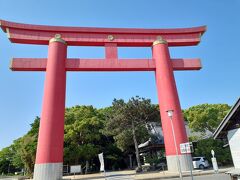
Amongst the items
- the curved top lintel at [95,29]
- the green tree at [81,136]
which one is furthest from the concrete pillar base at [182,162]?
the green tree at [81,136]

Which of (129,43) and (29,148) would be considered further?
(29,148)

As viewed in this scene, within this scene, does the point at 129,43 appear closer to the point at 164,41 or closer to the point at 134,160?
the point at 164,41

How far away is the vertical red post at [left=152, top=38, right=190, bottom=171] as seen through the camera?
15312 millimetres

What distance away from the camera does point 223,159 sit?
23.1 metres

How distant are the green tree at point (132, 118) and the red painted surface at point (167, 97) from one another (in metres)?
6.88

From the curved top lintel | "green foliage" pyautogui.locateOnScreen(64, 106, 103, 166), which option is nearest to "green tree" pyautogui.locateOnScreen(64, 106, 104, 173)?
"green foliage" pyautogui.locateOnScreen(64, 106, 103, 166)

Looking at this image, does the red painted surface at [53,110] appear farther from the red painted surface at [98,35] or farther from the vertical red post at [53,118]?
the red painted surface at [98,35]

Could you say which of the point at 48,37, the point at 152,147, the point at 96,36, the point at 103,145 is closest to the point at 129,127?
the point at 152,147

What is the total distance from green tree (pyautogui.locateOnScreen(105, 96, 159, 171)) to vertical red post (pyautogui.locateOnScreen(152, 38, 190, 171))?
688 centimetres

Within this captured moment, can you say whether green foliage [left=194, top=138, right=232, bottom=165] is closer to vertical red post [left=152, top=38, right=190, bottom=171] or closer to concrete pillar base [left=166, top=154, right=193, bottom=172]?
concrete pillar base [left=166, top=154, right=193, bottom=172]

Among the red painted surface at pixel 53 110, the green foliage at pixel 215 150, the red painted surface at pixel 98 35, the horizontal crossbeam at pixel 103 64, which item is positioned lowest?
the green foliage at pixel 215 150

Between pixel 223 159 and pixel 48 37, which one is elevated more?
pixel 48 37

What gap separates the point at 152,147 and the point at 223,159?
825 cm

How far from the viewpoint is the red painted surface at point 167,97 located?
15.6 meters
